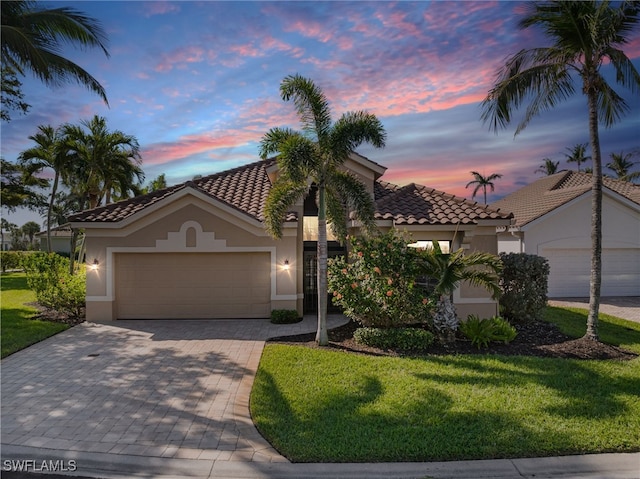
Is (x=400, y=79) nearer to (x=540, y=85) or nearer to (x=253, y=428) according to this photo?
(x=540, y=85)

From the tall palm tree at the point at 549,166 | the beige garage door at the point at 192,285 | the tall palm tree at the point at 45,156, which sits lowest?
the beige garage door at the point at 192,285

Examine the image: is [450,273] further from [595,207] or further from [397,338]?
[595,207]

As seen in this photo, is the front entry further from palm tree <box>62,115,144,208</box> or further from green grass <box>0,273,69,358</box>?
palm tree <box>62,115,144,208</box>

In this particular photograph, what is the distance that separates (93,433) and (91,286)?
8322mm

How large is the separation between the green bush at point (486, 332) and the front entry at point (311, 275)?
16.9ft

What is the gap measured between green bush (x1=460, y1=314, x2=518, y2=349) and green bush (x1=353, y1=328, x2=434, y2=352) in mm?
1159

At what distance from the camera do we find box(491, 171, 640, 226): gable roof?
1822 cm

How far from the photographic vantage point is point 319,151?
9477mm

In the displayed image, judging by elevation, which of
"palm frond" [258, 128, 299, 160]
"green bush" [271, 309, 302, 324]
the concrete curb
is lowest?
the concrete curb

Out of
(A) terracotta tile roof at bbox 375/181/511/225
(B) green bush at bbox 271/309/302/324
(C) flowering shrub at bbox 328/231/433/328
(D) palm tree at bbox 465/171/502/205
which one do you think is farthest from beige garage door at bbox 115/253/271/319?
(D) palm tree at bbox 465/171/502/205

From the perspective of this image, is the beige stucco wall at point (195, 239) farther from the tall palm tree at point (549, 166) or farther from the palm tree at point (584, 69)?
the tall palm tree at point (549, 166)

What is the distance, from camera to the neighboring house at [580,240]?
58.1ft

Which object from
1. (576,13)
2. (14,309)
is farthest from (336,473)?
(14,309)

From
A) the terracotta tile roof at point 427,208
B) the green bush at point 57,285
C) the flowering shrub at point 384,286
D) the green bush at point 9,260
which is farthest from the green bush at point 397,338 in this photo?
the green bush at point 9,260
